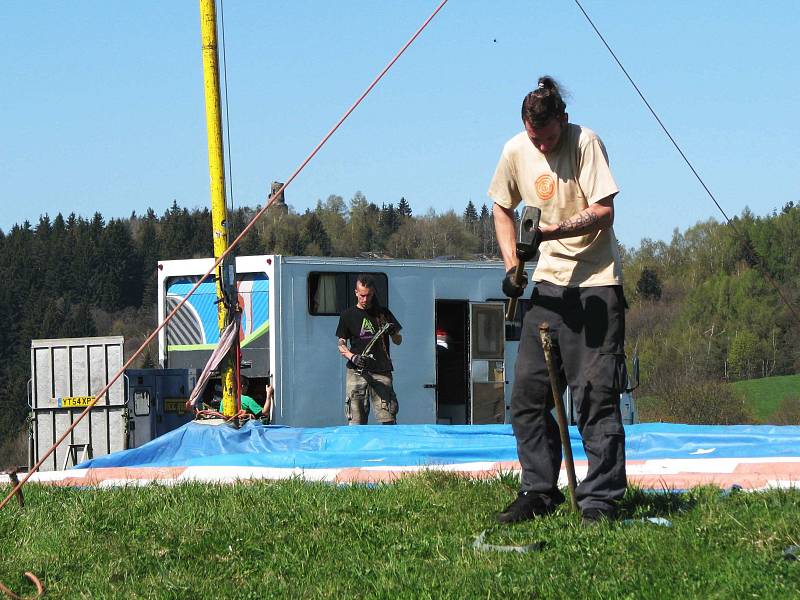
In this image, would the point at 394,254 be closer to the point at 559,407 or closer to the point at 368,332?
the point at 368,332

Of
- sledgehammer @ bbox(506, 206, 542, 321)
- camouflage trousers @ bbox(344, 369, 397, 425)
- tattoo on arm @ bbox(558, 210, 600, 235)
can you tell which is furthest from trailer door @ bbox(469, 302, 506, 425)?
sledgehammer @ bbox(506, 206, 542, 321)

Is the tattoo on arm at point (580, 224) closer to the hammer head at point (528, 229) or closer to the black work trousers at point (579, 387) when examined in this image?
the hammer head at point (528, 229)

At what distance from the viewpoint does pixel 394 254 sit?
241ft

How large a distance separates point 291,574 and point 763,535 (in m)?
1.73

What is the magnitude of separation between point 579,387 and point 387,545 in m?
1.20

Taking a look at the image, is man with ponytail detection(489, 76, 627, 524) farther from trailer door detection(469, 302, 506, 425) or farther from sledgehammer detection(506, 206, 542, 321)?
trailer door detection(469, 302, 506, 425)

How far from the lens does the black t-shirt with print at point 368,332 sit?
12078 millimetres

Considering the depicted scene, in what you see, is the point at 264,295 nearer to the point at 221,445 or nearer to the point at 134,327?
the point at 221,445

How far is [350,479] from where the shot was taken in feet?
22.2

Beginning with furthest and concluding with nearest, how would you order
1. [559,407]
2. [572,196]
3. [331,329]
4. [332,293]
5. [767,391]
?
[767,391] → [332,293] → [331,329] → [572,196] → [559,407]

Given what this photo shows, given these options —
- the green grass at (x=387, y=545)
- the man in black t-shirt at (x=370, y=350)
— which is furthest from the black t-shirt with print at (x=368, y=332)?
the green grass at (x=387, y=545)

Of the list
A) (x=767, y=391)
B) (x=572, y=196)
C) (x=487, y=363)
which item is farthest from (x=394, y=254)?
(x=572, y=196)

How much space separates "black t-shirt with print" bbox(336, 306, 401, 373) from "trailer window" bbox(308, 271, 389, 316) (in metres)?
3.30

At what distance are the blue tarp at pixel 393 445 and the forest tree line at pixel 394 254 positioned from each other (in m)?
61.4
